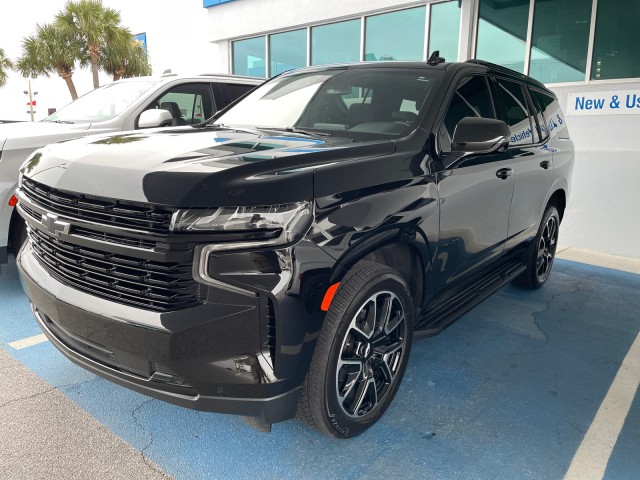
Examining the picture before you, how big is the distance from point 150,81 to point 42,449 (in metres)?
4.08

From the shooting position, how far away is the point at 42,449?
91.5 inches

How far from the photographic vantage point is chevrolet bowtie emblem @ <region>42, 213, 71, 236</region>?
2097mm

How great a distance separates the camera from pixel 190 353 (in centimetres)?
187

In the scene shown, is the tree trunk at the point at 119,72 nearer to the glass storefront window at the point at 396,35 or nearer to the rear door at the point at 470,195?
the glass storefront window at the point at 396,35

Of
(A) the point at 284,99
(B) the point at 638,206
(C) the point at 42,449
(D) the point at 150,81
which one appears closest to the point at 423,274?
(A) the point at 284,99

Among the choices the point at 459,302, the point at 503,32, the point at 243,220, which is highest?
the point at 503,32

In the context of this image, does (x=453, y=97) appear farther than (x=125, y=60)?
No

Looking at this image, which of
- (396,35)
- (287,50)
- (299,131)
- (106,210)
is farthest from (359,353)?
(287,50)

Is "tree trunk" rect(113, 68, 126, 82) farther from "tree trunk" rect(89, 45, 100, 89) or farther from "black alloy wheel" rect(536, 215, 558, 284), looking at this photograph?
"black alloy wheel" rect(536, 215, 558, 284)

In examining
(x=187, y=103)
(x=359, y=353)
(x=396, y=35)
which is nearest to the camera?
(x=359, y=353)

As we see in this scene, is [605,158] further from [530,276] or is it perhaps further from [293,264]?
[293,264]

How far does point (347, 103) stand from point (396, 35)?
21.9ft

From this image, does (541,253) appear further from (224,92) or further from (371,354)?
(224,92)

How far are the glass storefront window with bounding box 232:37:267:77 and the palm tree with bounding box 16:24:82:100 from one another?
16441 mm
